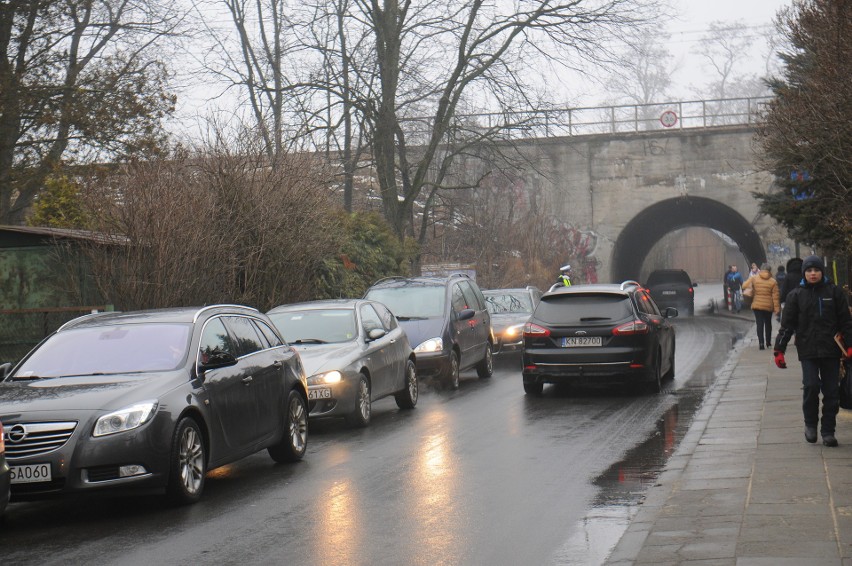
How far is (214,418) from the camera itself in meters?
9.12

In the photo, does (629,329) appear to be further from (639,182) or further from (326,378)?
(639,182)

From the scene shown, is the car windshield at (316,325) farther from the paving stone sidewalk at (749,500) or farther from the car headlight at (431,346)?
the paving stone sidewalk at (749,500)

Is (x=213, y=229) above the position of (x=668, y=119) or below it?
below

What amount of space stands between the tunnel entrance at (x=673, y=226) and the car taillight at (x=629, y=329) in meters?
29.4

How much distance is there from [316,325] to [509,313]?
11.0 m

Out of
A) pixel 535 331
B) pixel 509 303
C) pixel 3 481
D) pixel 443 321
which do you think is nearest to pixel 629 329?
pixel 535 331

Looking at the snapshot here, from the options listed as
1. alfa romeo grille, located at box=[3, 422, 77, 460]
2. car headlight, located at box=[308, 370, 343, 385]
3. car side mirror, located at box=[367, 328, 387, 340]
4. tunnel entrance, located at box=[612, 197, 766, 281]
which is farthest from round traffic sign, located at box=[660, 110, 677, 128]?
alfa romeo grille, located at box=[3, 422, 77, 460]

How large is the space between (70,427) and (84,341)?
168cm

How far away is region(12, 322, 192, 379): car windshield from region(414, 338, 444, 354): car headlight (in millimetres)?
8418

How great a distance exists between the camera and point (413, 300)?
63.1ft

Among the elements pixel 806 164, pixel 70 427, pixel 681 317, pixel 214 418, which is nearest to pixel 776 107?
pixel 806 164

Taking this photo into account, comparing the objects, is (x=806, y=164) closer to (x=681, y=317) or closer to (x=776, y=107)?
(x=776, y=107)

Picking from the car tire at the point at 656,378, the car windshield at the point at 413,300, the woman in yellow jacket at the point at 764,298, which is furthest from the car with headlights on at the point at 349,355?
the woman in yellow jacket at the point at 764,298

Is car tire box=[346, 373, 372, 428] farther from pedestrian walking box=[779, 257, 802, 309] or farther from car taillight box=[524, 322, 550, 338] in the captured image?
pedestrian walking box=[779, 257, 802, 309]
